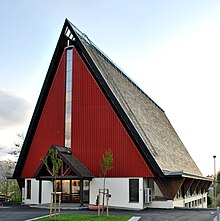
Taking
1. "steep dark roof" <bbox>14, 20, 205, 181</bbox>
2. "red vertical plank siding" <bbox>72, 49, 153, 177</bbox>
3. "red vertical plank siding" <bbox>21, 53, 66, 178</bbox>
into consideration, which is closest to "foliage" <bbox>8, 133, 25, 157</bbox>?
"steep dark roof" <bbox>14, 20, 205, 181</bbox>

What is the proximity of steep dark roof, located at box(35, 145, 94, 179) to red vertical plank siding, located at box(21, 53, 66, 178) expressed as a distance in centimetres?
235

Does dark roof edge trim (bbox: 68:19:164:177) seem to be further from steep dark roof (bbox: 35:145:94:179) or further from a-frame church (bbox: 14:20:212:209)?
steep dark roof (bbox: 35:145:94:179)

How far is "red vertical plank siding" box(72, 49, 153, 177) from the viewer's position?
24438mm

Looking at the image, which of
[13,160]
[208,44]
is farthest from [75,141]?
[13,160]

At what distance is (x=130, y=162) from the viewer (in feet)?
79.9

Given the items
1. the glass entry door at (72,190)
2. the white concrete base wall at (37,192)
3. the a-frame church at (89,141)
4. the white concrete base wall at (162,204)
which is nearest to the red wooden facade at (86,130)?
the a-frame church at (89,141)

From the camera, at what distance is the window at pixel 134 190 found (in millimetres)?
23639

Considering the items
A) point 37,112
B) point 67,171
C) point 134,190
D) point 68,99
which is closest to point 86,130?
point 68,99

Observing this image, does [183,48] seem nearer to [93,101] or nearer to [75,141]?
[93,101]

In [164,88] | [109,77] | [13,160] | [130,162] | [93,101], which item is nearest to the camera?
[130,162]

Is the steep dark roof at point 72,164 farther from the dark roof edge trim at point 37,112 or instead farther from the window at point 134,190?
the dark roof edge trim at point 37,112

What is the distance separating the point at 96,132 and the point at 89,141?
2.76ft

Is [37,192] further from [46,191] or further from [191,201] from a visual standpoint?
[191,201]

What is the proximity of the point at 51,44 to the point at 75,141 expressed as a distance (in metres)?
8.83
